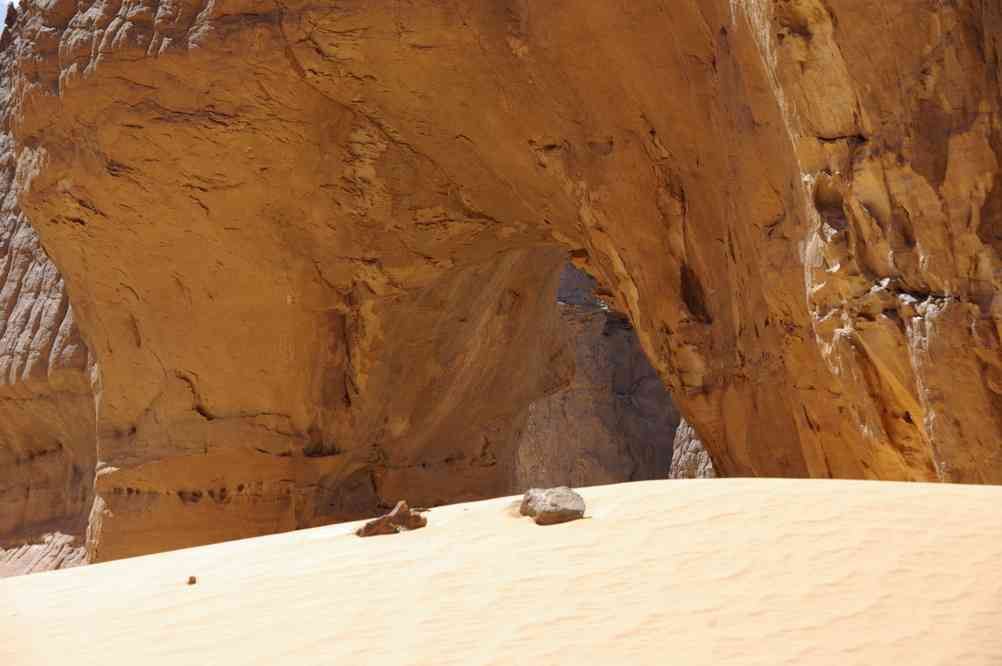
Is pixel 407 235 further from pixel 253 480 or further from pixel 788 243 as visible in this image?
pixel 788 243

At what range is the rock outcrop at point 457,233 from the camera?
5383 mm

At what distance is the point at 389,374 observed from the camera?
1079 centimetres

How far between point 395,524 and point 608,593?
66.8 inches

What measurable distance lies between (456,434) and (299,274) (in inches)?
106

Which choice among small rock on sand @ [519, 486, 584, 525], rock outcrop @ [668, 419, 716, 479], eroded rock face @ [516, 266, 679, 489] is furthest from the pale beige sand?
eroded rock face @ [516, 266, 679, 489]

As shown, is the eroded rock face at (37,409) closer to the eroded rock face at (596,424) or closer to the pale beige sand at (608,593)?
the pale beige sand at (608,593)

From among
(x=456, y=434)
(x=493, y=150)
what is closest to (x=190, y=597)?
(x=493, y=150)

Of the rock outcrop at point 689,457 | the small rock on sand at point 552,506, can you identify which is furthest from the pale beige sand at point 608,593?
the rock outcrop at point 689,457

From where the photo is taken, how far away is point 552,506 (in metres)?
4.56

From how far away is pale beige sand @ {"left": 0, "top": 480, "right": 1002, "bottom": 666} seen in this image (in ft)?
9.66

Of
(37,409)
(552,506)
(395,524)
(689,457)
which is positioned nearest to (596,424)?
(689,457)

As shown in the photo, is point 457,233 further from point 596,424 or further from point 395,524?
point 596,424

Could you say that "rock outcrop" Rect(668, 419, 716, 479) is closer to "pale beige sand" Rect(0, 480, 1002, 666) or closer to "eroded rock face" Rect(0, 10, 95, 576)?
"eroded rock face" Rect(0, 10, 95, 576)

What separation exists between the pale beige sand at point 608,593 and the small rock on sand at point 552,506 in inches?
2.7
